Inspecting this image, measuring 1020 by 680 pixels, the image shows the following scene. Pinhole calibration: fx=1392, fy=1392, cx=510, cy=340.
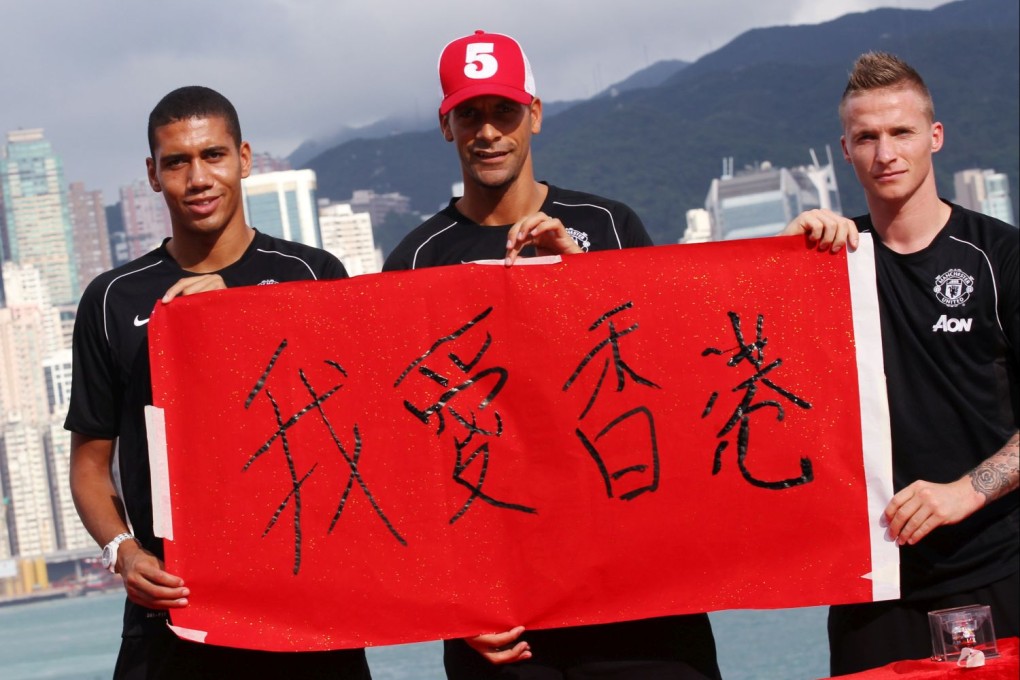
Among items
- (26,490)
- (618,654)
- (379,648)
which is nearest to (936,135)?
(618,654)

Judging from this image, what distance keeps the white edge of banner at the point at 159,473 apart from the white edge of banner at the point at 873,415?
163cm

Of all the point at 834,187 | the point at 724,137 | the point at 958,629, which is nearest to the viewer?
the point at 958,629

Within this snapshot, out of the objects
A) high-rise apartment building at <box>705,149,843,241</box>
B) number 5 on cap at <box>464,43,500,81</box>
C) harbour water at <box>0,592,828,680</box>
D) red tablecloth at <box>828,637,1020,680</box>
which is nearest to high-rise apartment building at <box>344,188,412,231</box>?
high-rise apartment building at <box>705,149,843,241</box>

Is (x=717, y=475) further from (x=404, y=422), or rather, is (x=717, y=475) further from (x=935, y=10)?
(x=935, y=10)

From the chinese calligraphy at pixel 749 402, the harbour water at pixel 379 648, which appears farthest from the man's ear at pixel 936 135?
the harbour water at pixel 379 648

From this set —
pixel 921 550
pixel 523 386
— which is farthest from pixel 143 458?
pixel 921 550

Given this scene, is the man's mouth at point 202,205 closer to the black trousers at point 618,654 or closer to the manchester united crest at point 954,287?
the black trousers at point 618,654

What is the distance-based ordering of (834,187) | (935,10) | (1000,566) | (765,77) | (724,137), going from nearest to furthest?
(1000,566) < (834,187) < (724,137) < (765,77) < (935,10)

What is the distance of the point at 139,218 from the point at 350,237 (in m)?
35.5

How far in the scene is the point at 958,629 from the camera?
115 inches

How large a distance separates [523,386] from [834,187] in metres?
134

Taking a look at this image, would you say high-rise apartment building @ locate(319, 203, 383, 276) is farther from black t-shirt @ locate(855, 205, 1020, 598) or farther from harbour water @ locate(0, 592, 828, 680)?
black t-shirt @ locate(855, 205, 1020, 598)

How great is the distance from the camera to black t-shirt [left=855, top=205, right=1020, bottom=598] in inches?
126

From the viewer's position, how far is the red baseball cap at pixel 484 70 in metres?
3.46
